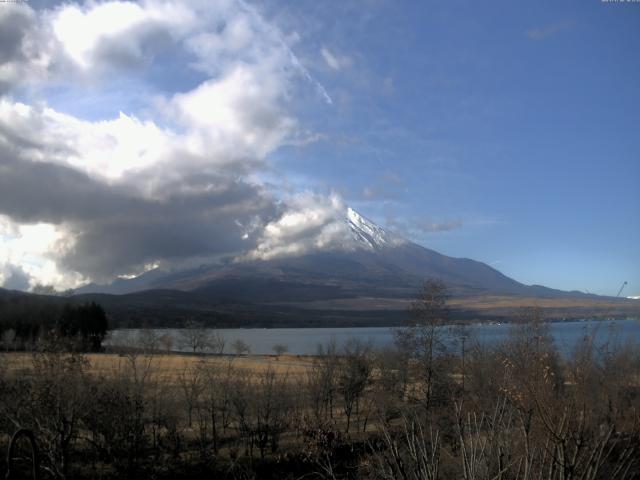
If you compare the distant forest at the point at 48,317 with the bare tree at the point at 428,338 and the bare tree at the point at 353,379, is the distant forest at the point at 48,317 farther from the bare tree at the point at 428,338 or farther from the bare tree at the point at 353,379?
the bare tree at the point at 428,338

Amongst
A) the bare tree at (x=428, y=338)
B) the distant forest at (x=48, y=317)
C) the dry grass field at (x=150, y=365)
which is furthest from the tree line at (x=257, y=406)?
the distant forest at (x=48, y=317)

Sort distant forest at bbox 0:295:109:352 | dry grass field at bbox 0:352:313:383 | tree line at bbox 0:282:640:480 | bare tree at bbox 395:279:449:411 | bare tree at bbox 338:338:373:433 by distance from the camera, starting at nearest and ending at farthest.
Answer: tree line at bbox 0:282:640:480 < dry grass field at bbox 0:352:313:383 < bare tree at bbox 395:279:449:411 < bare tree at bbox 338:338:373:433 < distant forest at bbox 0:295:109:352

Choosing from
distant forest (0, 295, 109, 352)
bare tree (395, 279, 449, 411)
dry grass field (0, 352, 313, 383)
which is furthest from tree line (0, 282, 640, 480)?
distant forest (0, 295, 109, 352)

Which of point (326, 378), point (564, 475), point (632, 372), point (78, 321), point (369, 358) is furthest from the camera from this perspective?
point (78, 321)

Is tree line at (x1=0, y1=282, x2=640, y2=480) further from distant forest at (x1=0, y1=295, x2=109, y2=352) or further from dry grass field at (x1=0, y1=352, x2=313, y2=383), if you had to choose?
distant forest at (x1=0, y1=295, x2=109, y2=352)

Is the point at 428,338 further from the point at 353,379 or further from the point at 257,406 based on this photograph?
the point at 257,406

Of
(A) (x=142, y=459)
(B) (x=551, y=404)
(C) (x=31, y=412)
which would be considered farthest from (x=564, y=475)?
(A) (x=142, y=459)

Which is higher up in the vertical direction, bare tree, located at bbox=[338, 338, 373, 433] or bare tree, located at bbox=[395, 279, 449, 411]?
bare tree, located at bbox=[395, 279, 449, 411]

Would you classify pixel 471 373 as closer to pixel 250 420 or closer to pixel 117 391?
pixel 250 420

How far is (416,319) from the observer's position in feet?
115

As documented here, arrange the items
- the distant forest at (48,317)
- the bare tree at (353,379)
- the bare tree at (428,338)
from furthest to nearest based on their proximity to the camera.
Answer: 1. the distant forest at (48,317)
2. the bare tree at (353,379)
3. the bare tree at (428,338)

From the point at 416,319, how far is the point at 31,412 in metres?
21.5

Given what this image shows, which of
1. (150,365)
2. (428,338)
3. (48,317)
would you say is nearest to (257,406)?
(150,365)

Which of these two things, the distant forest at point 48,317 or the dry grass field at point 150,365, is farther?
the distant forest at point 48,317
